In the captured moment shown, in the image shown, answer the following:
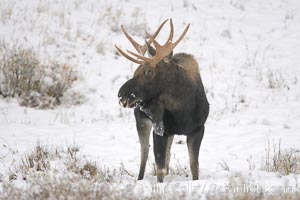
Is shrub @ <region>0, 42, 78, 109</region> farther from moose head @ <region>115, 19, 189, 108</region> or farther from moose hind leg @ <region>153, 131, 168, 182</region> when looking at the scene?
moose head @ <region>115, 19, 189, 108</region>

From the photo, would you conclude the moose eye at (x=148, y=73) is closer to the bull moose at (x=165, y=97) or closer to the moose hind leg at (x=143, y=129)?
the bull moose at (x=165, y=97)

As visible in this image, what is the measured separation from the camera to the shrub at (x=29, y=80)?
34.7 ft

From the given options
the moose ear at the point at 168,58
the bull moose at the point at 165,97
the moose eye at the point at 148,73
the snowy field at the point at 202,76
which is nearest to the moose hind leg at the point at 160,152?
the bull moose at the point at 165,97

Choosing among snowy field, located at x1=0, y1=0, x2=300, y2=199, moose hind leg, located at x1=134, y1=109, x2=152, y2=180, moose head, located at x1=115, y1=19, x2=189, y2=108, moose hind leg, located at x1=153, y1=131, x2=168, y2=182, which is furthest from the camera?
snowy field, located at x1=0, y1=0, x2=300, y2=199

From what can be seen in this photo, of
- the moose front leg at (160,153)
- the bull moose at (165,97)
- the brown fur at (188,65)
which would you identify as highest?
the brown fur at (188,65)

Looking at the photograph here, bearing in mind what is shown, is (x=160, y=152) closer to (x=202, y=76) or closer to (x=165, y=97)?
(x=165, y=97)

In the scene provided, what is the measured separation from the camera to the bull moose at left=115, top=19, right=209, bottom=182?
5.64 meters

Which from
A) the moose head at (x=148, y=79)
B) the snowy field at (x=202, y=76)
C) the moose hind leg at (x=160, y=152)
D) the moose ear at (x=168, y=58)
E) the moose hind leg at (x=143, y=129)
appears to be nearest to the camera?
the moose head at (x=148, y=79)

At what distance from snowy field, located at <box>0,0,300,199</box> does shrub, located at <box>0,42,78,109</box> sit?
0.24 meters

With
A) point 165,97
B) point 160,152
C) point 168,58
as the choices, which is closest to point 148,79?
point 165,97

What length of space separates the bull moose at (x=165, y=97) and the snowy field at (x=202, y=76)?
522 mm

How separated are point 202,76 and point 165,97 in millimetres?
7053

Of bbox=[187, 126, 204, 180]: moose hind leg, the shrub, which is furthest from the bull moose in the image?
the shrub

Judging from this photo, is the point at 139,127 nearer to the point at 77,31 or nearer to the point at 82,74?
the point at 82,74
